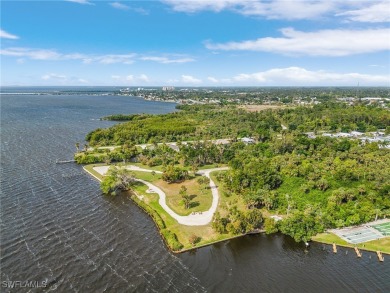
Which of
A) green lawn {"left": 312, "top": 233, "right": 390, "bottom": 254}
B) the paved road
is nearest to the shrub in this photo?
the paved road

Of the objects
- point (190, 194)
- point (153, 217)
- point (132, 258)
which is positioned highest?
point (190, 194)

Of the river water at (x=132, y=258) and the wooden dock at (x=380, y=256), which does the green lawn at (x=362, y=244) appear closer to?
the wooden dock at (x=380, y=256)

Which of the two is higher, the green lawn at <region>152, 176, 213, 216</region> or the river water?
the green lawn at <region>152, 176, 213, 216</region>

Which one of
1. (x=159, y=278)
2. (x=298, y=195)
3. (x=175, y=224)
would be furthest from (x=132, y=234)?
(x=298, y=195)

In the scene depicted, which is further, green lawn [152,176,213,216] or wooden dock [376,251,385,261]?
green lawn [152,176,213,216]

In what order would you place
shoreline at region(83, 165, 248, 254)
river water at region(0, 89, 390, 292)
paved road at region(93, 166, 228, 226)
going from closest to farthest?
river water at region(0, 89, 390, 292)
shoreline at region(83, 165, 248, 254)
paved road at region(93, 166, 228, 226)

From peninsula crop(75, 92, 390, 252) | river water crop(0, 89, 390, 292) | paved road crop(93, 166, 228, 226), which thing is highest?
peninsula crop(75, 92, 390, 252)

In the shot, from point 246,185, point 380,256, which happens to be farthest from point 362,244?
point 246,185

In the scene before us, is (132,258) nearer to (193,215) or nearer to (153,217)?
(153,217)

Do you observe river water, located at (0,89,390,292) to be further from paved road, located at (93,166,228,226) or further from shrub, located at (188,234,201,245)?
paved road, located at (93,166,228,226)

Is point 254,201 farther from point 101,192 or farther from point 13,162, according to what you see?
point 13,162

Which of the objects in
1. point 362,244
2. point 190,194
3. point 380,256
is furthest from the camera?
point 190,194

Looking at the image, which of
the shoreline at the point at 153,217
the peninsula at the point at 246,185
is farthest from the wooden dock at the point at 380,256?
the shoreline at the point at 153,217
